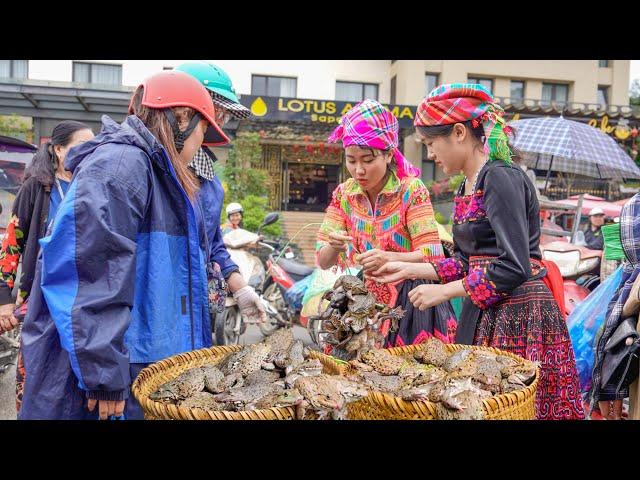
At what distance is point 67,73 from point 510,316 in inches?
879

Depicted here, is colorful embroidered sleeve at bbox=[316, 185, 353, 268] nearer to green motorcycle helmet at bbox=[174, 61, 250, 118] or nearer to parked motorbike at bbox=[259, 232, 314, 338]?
green motorcycle helmet at bbox=[174, 61, 250, 118]

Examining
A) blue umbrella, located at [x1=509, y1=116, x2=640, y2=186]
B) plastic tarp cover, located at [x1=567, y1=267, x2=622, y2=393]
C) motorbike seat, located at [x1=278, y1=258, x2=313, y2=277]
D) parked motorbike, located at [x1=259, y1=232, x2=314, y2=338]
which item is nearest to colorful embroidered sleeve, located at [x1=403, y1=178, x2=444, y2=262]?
plastic tarp cover, located at [x1=567, y1=267, x2=622, y2=393]

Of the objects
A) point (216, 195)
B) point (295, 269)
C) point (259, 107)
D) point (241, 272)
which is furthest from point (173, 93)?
point (259, 107)

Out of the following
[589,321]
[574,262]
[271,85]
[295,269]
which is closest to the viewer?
[589,321]

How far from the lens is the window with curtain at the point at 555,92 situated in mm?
22734

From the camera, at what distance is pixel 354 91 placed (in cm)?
2314

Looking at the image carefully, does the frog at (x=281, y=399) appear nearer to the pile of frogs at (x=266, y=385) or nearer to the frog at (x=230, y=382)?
the pile of frogs at (x=266, y=385)

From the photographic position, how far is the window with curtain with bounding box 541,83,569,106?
2273cm

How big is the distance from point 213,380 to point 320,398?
413mm

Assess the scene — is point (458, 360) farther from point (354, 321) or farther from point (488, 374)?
point (354, 321)

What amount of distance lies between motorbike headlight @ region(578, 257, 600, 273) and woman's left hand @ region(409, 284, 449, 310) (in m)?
4.43

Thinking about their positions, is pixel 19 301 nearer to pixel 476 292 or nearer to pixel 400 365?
pixel 400 365

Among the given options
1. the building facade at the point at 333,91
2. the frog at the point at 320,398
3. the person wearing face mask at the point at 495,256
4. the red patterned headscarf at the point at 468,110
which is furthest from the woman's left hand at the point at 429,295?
the building facade at the point at 333,91

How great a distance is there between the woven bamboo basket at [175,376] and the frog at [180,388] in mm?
40
